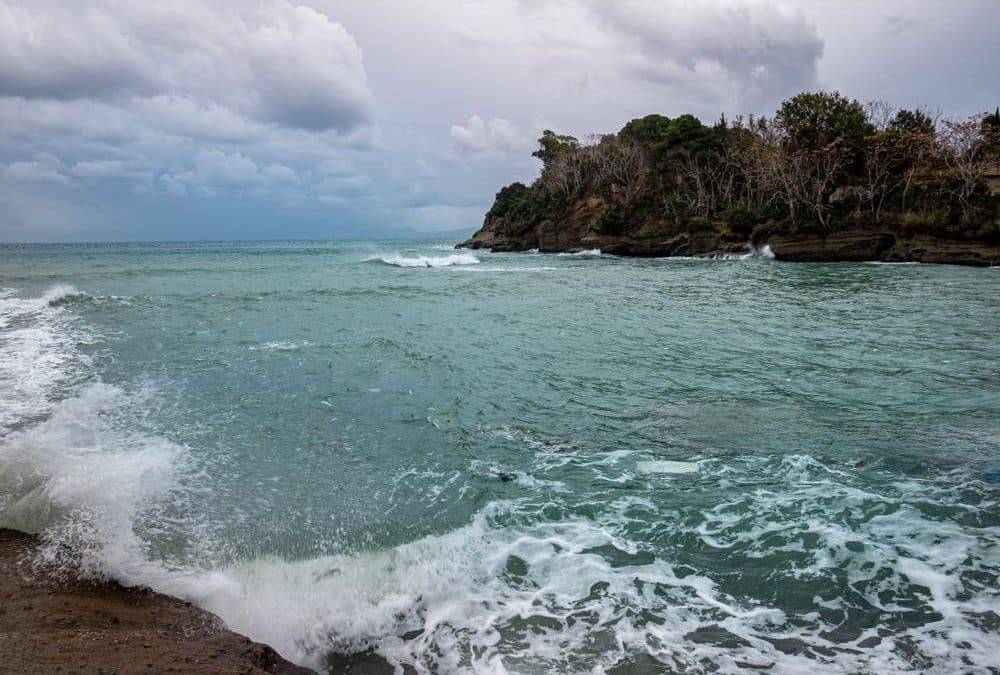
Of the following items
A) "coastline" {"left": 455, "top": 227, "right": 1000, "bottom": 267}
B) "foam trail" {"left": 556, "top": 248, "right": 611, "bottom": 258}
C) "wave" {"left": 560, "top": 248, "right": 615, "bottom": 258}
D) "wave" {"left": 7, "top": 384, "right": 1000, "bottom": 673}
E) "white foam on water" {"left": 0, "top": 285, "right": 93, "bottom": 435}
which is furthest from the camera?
"foam trail" {"left": 556, "top": 248, "right": 611, "bottom": 258}

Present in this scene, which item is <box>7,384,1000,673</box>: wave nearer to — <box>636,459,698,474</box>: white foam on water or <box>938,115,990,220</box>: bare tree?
<box>636,459,698,474</box>: white foam on water

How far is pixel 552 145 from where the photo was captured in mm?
94312

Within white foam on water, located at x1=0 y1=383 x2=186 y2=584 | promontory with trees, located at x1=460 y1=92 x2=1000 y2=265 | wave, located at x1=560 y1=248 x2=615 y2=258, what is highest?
promontory with trees, located at x1=460 y1=92 x2=1000 y2=265

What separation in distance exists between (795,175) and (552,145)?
5039cm

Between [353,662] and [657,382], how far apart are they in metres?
7.62


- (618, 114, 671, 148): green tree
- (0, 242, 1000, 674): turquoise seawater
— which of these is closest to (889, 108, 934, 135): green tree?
(618, 114, 671, 148): green tree

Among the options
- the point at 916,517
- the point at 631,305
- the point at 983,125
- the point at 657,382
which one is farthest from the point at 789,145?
the point at 916,517

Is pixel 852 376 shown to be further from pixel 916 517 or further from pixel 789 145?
pixel 789 145

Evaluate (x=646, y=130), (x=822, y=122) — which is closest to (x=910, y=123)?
(x=822, y=122)

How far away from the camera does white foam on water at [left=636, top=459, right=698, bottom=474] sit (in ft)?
21.4

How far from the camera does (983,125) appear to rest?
42.9 meters

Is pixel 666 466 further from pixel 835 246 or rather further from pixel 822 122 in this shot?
pixel 822 122

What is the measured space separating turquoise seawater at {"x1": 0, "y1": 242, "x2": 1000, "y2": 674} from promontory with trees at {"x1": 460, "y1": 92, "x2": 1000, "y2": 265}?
34909 millimetres

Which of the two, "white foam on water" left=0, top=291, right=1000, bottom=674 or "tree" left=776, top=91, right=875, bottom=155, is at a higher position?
"tree" left=776, top=91, right=875, bottom=155
